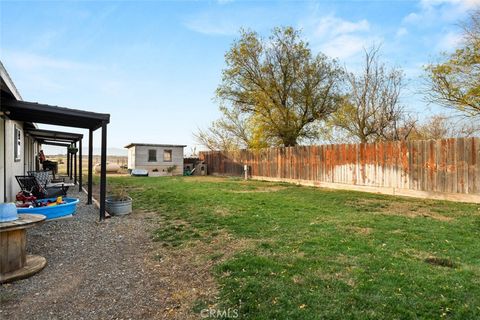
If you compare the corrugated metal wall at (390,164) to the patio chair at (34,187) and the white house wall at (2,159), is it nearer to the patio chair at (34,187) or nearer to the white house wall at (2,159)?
the patio chair at (34,187)

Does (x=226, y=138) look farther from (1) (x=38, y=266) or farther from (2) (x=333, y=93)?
(1) (x=38, y=266)

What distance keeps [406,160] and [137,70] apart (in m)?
10.7

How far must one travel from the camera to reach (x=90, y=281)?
3.29 meters

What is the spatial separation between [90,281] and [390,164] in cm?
1002

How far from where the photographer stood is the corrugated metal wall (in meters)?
8.22

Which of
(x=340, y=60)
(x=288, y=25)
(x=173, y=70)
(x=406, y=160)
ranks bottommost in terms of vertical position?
(x=406, y=160)

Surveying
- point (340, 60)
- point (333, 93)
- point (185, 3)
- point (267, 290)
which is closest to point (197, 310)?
point (267, 290)

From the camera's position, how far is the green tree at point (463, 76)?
9117 millimetres

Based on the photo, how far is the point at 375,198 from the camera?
364 inches

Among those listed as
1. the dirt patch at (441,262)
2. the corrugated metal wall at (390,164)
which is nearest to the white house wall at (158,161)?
the corrugated metal wall at (390,164)

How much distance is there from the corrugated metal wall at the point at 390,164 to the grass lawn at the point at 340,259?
146 centimetres

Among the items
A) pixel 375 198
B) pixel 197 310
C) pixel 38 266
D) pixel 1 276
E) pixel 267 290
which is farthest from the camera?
Answer: pixel 375 198

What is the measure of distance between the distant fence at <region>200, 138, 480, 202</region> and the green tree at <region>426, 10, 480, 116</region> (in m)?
2.01

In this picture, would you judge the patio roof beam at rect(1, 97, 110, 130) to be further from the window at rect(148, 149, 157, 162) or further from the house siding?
the window at rect(148, 149, 157, 162)
